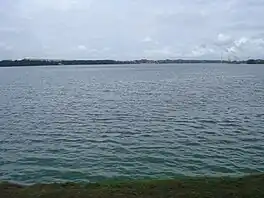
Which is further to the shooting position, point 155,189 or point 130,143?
point 130,143

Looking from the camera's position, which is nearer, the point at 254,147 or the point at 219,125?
the point at 254,147

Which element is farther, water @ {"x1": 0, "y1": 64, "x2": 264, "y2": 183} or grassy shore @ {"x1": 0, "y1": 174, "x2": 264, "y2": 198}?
water @ {"x1": 0, "y1": 64, "x2": 264, "y2": 183}

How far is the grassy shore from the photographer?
393 inches

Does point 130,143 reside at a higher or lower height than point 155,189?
lower

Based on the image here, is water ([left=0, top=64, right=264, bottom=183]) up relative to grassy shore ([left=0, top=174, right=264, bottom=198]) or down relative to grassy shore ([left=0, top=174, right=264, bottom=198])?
down

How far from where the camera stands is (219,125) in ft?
85.7

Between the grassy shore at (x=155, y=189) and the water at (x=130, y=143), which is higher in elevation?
the grassy shore at (x=155, y=189)

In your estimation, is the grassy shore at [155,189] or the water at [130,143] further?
the water at [130,143]

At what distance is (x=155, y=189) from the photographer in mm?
10500

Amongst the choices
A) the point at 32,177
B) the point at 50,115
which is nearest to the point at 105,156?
the point at 32,177

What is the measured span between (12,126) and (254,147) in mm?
17240

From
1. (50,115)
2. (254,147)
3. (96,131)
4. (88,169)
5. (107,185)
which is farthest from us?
(50,115)

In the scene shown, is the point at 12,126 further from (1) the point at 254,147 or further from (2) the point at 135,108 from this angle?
(1) the point at 254,147

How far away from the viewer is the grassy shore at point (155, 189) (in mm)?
9992
